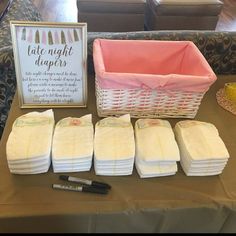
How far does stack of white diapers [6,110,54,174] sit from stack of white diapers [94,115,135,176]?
0.12 metres

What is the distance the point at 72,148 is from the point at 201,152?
307 mm

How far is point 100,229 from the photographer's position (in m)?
0.64

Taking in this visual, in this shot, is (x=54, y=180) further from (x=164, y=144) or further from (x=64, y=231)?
(x=164, y=144)

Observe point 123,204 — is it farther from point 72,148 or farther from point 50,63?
point 50,63

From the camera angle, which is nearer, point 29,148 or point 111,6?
point 29,148

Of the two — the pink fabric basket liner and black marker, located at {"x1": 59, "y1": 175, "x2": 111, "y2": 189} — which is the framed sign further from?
black marker, located at {"x1": 59, "y1": 175, "x2": 111, "y2": 189}

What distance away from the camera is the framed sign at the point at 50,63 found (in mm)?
721

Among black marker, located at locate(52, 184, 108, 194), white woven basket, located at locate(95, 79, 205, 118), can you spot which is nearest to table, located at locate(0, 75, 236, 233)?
black marker, located at locate(52, 184, 108, 194)

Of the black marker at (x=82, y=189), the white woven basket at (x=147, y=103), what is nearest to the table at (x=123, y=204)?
the black marker at (x=82, y=189)

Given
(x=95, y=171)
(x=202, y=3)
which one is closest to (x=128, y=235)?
(x=95, y=171)

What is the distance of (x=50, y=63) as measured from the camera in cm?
77

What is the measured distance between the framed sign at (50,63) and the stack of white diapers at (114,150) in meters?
0.19

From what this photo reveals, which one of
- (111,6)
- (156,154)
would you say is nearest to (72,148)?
(156,154)

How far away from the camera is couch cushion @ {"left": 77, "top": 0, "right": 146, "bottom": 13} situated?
2453mm
